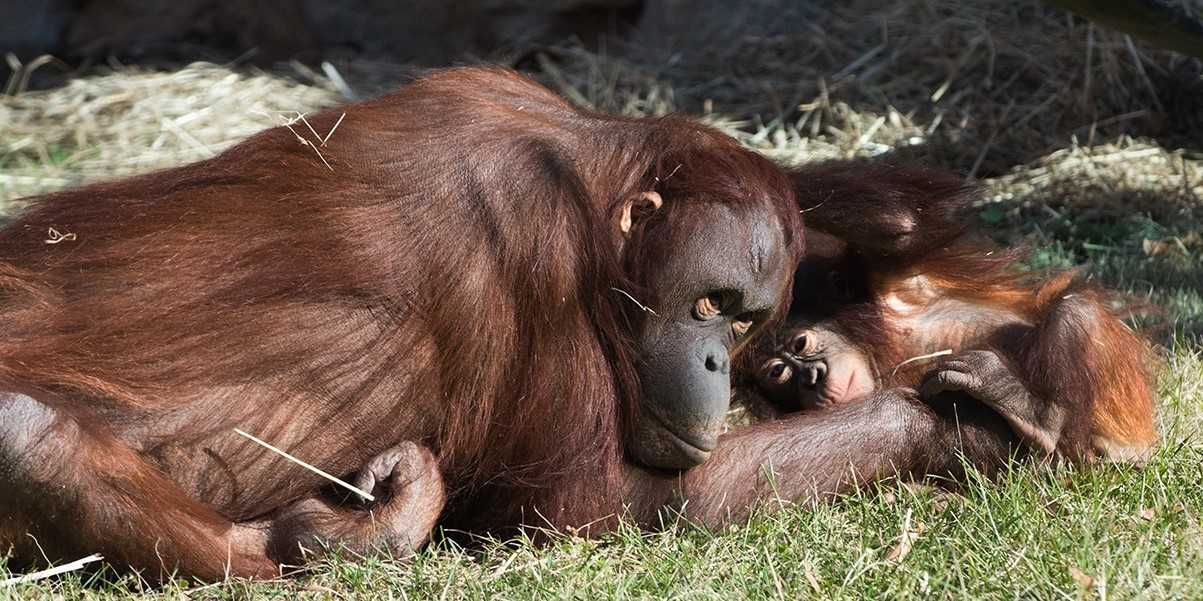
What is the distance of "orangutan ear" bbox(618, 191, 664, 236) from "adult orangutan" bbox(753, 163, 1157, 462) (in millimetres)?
512

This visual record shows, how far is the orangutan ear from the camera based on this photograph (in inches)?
124

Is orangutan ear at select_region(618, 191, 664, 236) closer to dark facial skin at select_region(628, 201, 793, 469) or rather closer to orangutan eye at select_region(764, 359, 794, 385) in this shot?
dark facial skin at select_region(628, 201, 793, 469)

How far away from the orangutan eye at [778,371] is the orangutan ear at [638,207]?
0.68 meters

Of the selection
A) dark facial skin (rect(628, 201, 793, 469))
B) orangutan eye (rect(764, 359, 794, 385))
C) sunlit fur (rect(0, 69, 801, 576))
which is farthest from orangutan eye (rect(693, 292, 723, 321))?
orangutan eye (rect(764, 359, 794, 385))

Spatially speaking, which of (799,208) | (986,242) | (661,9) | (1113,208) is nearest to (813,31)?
(661,9)

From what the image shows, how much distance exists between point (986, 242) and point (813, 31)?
12.7ft

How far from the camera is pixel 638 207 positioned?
10.4 ft

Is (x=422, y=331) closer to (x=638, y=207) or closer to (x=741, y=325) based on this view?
(x=638, y=207)

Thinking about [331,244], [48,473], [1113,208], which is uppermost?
[331,244]

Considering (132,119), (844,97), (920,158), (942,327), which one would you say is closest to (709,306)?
(942,327)

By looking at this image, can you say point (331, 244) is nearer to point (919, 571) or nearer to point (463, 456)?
point (463, 456)

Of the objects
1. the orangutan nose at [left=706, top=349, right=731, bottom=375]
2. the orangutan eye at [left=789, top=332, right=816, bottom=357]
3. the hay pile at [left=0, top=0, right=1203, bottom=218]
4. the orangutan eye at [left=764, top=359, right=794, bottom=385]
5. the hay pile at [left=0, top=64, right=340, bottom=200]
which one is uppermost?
the orangutan nose at [left=706, top=349, right=731, bottom=375]

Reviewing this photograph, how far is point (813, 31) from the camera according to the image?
25.1 feet

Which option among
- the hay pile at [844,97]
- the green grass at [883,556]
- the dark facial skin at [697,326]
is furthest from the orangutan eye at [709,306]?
the hay pile at [844,97]
